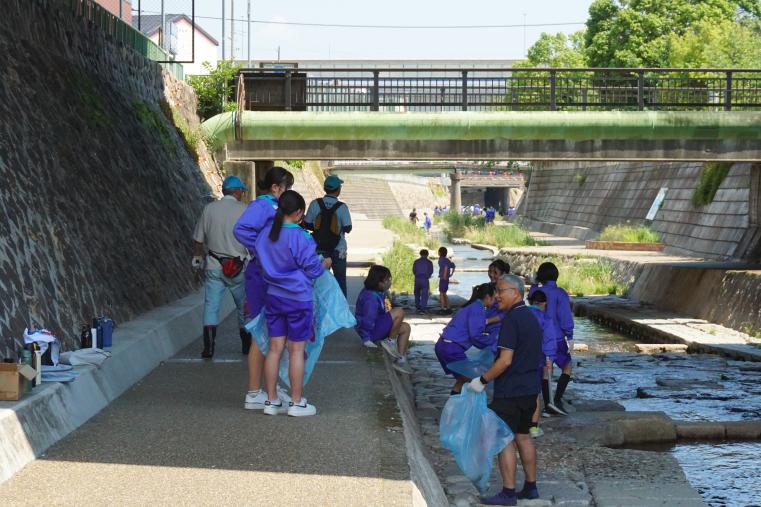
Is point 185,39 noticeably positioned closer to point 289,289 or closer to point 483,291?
point 483,291

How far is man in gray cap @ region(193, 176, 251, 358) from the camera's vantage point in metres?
11.4

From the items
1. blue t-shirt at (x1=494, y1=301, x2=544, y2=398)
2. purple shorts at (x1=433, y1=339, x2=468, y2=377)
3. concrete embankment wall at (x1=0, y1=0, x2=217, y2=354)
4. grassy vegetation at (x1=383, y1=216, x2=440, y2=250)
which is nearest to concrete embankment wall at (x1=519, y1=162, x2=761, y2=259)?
grassy vegetation at (x1=383, y1=216, x2=440, y2=250)

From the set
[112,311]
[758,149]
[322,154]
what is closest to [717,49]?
[758,149]

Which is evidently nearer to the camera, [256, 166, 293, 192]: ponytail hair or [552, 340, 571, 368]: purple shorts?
[256, 166, 293, 192]: ponytail hair

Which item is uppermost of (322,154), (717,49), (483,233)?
(717,49)

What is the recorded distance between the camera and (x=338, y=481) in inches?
257

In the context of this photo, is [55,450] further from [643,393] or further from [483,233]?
[483,233]

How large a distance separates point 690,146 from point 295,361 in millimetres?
17763

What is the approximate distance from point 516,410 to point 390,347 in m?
5.25

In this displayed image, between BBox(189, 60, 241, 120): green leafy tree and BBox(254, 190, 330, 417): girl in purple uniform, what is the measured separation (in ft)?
65.0

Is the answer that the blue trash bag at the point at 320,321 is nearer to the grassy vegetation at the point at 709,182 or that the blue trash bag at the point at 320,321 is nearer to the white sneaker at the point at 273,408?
the white sneaker at the point at 273,408

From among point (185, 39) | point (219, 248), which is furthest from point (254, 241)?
point (185, 39)

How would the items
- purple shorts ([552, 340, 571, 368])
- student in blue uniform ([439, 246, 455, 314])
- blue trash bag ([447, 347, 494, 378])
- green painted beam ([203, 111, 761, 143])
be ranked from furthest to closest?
1. green painted beam ([203, 111, 761, 143])
2. student in blue uniform ([439, 246, 455, 314])
3. purple shorts ([552, 340, 571, 368])
4. blue trash bag ([447, 347, 494, 378])

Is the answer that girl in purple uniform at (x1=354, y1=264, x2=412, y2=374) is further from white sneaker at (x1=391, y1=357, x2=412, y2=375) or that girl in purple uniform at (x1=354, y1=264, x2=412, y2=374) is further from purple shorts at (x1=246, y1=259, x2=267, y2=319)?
purple shorts at (x1=246, y1=259, x2=267, y2=319)
